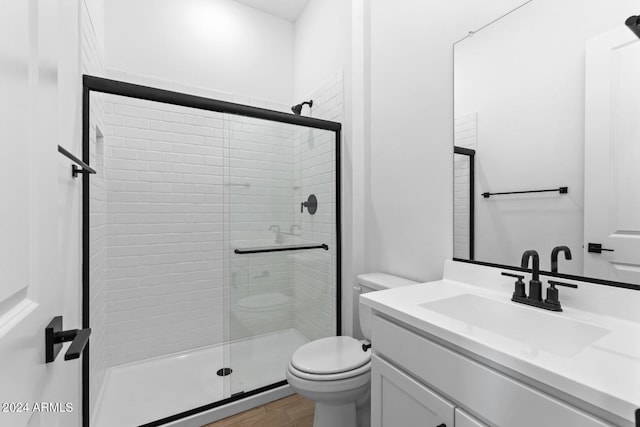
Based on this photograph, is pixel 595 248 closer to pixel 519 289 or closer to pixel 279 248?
pixel 519 289

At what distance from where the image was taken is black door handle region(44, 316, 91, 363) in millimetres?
550

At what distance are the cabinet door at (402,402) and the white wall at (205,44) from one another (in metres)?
2.50

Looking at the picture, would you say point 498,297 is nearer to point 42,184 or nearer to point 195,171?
point 42,184

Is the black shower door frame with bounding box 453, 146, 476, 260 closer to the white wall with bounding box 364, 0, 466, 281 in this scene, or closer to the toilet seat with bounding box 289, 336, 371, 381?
the white wall with bounding box 364, 0, 466, 281

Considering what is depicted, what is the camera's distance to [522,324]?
0.92 meters

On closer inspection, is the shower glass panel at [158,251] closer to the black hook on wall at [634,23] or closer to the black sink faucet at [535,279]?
the black sink faucet at [535,279]

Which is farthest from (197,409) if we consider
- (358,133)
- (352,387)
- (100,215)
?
(358,133)

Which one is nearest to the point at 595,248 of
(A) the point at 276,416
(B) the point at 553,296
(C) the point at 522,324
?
(B) the point at 553,296

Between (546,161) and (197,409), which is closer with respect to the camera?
Answer: (546,161)

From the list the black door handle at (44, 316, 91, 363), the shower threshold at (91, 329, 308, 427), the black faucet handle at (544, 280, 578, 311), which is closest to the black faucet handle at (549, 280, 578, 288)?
the black faucet handle at (544, 280, 578, 311)

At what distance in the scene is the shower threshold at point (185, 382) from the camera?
66.8 inches

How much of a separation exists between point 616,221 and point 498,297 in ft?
1.37

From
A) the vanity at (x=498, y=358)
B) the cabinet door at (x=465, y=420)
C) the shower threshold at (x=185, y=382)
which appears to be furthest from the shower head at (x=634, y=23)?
the shower threshold at (x=185, y=382)

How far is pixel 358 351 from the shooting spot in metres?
1.55
